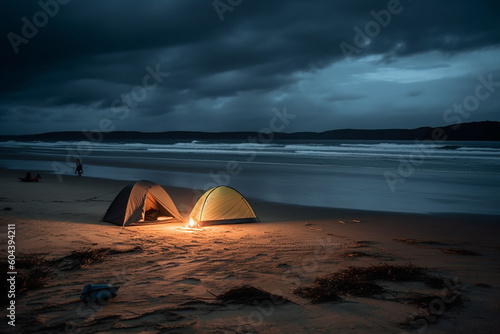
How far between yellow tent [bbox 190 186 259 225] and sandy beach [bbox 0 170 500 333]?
1.23 ft

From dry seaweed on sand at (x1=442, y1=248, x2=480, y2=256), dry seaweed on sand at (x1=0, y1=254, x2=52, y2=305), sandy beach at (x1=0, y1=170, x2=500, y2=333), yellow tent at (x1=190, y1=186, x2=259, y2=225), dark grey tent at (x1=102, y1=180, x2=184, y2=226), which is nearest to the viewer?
sandy beach at (x1=0, y1=170, x2=500, y2=333)

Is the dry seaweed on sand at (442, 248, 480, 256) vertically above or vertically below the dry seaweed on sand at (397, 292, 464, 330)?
below

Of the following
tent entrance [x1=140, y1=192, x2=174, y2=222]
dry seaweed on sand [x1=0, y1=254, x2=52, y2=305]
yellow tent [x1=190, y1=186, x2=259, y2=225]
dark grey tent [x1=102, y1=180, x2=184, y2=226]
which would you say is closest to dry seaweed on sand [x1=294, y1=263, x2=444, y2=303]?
dry seaweed on sand [x1=0, y1=254, x2=52, y2=305]

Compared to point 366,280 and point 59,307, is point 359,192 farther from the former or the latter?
point 59,307

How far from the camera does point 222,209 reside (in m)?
10.0

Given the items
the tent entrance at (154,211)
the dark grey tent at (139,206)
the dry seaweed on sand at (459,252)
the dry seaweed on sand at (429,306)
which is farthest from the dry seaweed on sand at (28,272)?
the dry seaweed on sand at (459,252)

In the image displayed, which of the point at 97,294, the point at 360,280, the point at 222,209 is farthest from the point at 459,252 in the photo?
the point at 97,294

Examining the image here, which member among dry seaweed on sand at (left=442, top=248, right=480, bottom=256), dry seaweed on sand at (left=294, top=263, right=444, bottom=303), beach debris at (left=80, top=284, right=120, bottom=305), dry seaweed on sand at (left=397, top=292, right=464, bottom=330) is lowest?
dry seaweed on sand at (left=442, top=248, right=480, bottom=256)

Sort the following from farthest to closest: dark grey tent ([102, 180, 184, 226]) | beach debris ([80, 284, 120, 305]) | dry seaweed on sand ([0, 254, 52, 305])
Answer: dark grey tent ([102, 180, 184, 226]) → dry seaweed on sand ([0, 254, 52, 305]) → beach debris ([80, 284, 120, 305])

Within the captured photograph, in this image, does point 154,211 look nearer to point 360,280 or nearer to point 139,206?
point 139,206

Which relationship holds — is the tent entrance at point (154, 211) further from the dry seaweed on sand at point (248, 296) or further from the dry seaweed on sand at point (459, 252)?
the dry seaweed on sand at point (459, 252)

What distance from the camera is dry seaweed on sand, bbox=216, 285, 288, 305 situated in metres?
4.91

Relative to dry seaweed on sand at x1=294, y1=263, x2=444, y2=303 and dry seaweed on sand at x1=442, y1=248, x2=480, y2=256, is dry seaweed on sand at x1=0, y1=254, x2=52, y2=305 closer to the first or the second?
dry seaweed on sand at x1=294, y1=263, x2=444, y2=303

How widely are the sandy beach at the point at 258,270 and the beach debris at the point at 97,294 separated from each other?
0.28ft
